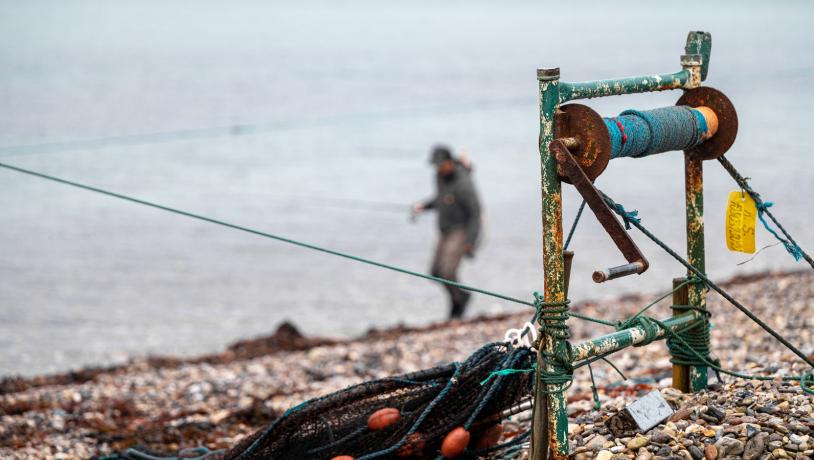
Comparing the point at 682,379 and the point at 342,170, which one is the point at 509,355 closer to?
the point at 682,379

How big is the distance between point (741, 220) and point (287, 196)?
19601 millimetres

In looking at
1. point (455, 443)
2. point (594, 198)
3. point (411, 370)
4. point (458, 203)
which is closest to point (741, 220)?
point (594, 198)

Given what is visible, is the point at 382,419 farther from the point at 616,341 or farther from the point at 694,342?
the point at 694,342

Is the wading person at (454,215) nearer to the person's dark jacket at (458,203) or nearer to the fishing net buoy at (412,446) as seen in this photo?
the person's dark jacket at (458,203)

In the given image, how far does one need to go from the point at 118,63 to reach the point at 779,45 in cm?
4740

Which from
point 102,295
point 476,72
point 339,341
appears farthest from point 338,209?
point 476,72

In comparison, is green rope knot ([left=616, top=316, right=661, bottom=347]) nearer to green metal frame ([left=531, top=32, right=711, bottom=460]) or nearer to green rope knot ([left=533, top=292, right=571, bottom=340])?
→ green metal frame ([left=531, top=32, right=711, bottom=460])

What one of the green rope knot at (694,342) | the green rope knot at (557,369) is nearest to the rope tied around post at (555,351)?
the green rope knot at (557,369)

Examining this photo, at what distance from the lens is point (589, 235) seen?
1969 centimetres

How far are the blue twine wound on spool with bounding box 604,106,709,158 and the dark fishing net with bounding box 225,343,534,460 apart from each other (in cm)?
121

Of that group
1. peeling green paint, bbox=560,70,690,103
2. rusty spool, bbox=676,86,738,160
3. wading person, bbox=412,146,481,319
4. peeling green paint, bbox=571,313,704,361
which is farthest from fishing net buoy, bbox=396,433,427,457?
wading person, bbox=412,146,481,319

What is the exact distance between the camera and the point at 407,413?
5.49 m

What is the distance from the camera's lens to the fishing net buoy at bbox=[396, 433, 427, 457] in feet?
17.5

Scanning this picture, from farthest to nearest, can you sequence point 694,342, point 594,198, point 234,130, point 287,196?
Answer: point 234,130 < point 287,196 < point 694,342 < point 594,198
